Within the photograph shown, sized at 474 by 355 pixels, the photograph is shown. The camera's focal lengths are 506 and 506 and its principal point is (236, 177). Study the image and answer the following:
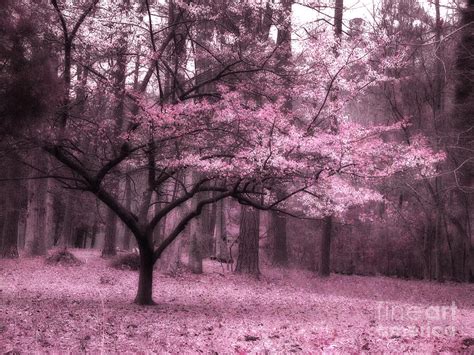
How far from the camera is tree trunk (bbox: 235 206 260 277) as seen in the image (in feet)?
52.1

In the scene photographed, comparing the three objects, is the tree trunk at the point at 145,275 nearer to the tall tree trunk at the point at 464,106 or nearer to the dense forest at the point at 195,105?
the dense forest at the point at 195,105

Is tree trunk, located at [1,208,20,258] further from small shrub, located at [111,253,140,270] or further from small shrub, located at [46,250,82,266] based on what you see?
small shrub, located at [111,253,140,270]

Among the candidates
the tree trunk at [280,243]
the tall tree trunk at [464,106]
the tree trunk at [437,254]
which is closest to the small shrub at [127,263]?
the tree trunk at [280,243]

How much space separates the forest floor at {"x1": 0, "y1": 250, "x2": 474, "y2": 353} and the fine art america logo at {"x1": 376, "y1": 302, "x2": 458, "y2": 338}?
2 centimetres

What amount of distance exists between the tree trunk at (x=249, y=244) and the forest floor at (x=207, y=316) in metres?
0.57

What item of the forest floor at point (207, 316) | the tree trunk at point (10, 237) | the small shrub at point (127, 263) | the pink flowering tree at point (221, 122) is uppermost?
the pink flowering tree at point (221, 122)

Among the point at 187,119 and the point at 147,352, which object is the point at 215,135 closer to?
the point at 187,119

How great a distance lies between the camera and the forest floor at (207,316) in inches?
255

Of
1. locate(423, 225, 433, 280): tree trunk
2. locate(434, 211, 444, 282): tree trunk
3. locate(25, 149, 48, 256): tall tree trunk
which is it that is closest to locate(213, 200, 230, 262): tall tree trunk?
locate(25, 149, 48, 256): tall tree trunk

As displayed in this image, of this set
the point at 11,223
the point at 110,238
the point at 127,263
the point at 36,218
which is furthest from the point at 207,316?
the point at 110,238

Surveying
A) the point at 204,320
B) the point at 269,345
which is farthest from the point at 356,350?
the point at 204,320

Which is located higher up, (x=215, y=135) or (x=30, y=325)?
(x=215, y=135)

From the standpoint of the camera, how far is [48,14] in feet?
28.4

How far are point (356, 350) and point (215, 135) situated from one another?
508cm
